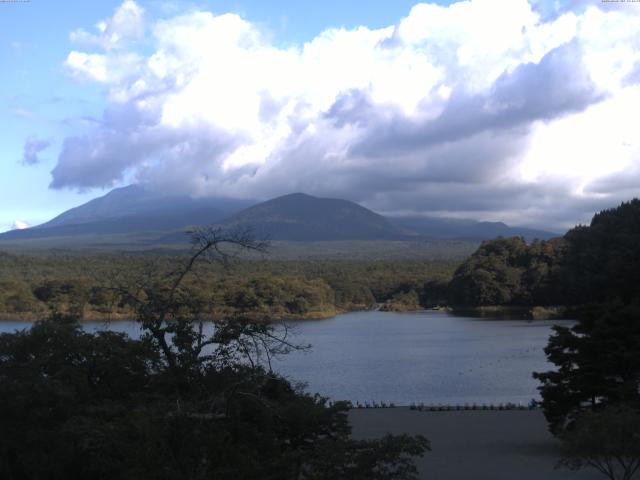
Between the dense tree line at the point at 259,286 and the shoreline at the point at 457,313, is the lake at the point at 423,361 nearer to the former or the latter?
the shoreline at the point at 457,313

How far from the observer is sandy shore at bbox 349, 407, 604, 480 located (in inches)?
499

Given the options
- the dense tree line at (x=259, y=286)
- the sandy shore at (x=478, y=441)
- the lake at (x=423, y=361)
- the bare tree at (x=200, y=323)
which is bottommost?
the lake at (x=423, y=361)

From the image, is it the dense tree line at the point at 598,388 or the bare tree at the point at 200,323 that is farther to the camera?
the dense tree line at the point at 598,388

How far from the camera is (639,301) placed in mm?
16906

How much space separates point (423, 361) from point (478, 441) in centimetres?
1783

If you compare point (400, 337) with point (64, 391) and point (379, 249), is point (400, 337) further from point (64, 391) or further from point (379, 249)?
point (379, 249)

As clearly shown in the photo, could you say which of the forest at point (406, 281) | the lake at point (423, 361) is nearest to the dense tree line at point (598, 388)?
the lake at point (423, 361)

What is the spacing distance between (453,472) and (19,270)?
7308 cm

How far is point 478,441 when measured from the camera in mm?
15688

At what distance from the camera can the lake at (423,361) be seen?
25.3m

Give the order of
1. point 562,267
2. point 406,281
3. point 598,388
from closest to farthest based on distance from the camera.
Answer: point 598,388 → point 562,267 → point 406,281

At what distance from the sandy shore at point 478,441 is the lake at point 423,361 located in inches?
134

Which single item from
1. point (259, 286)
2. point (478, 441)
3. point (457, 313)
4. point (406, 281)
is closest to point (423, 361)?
point (478, 441)

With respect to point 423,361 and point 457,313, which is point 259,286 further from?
point 423,361
